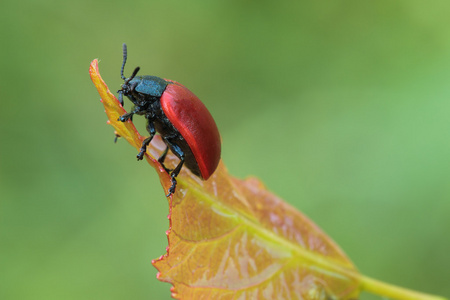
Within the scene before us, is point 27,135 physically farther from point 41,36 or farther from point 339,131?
point 339,131

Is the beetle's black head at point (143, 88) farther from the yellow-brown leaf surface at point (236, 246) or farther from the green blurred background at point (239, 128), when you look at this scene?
the green blurred background at point (239, 128)

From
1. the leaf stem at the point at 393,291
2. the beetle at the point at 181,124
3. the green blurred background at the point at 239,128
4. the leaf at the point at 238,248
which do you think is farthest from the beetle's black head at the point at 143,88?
the green blurred background at the point at 239,128

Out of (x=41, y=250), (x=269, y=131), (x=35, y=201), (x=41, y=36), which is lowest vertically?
(x=41, y=250)

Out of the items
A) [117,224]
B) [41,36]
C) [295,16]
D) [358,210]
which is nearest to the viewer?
[358,210]

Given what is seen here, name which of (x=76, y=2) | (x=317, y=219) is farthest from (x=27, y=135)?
(x=317, y=219)

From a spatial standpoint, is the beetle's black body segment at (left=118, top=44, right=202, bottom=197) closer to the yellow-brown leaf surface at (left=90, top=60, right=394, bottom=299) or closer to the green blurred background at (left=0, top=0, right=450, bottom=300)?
the yellow-brown leaf surface at (left=90, top=60, right=394, bottom=299)

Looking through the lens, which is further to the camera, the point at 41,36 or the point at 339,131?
the point at 41,36
